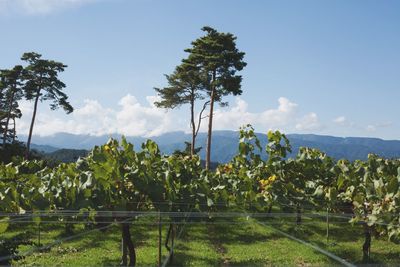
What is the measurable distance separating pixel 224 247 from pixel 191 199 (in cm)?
528

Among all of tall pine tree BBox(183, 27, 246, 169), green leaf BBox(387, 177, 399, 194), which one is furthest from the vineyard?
tall pine tree BBox(183, 27, 246, 169)

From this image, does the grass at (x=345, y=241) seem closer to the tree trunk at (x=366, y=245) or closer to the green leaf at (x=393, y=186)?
the tree trunk at (x=366, y=245)

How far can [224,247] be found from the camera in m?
14.4

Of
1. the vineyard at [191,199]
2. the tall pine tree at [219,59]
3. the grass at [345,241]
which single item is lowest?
the grass at [345,241]

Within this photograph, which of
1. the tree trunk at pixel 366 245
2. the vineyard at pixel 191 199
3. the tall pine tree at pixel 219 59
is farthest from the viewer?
the tall pine tree at pixel 219 59

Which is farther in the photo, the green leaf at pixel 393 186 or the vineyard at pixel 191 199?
the green leaf at pixel 393 186

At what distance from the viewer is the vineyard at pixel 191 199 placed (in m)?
8.67

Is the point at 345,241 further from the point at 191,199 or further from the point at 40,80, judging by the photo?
the point at 40,80

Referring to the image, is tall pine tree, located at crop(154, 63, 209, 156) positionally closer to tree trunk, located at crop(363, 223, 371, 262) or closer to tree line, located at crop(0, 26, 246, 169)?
tree line, located at crop(0, 26, 246, 169)

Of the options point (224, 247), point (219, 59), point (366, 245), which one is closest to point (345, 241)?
point (366, 245)

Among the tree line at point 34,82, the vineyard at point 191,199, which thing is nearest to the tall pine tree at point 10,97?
the tree line at point 34,82

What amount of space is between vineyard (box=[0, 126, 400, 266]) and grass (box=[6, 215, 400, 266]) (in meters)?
0.06

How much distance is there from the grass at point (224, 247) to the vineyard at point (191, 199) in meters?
0.06

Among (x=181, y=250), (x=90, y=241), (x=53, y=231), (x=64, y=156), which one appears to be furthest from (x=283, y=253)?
(x=64, y=156)
